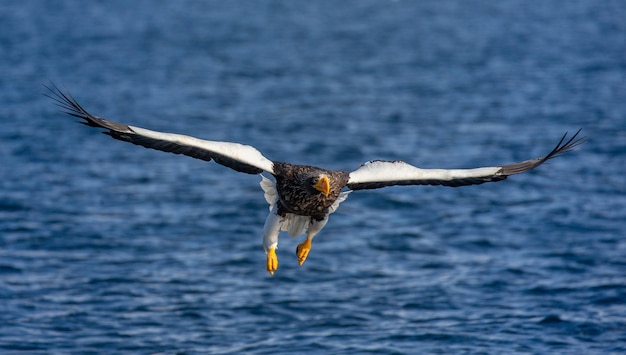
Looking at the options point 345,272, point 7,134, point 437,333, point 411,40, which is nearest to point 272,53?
point 411,40

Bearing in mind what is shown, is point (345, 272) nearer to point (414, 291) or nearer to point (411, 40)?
point (414, 291)

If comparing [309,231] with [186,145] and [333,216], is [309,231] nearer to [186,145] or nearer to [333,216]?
[186,145]

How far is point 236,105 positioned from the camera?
32.8m

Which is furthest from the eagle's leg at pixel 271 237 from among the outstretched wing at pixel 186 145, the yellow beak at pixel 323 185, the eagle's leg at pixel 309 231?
the yellow beak at pixel 323 185

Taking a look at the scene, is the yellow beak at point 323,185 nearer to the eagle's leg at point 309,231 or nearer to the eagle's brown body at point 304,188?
the eagle's brown body at point 304,188

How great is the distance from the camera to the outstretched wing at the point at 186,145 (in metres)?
11.6

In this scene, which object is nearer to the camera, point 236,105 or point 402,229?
point 402,229

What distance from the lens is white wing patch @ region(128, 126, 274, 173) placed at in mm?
11750

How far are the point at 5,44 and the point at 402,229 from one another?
26.5 m

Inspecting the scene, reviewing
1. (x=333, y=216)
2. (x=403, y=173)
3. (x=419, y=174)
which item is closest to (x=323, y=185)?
(x=403, y=173)

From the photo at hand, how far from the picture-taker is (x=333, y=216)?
21.9 m

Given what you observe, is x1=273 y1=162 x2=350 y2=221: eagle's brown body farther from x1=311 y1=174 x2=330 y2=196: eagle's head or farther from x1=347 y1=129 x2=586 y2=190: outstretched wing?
x1=347 y1=129 x2=586 y2=190: outstretched wing

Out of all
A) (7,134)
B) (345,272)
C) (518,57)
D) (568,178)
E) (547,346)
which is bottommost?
(547,346)

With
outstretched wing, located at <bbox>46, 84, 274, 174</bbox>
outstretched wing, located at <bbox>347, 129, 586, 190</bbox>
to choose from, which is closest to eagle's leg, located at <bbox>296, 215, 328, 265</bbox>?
outstretched wing, located at <bbox>347, 129, 586, 190</bbox>
